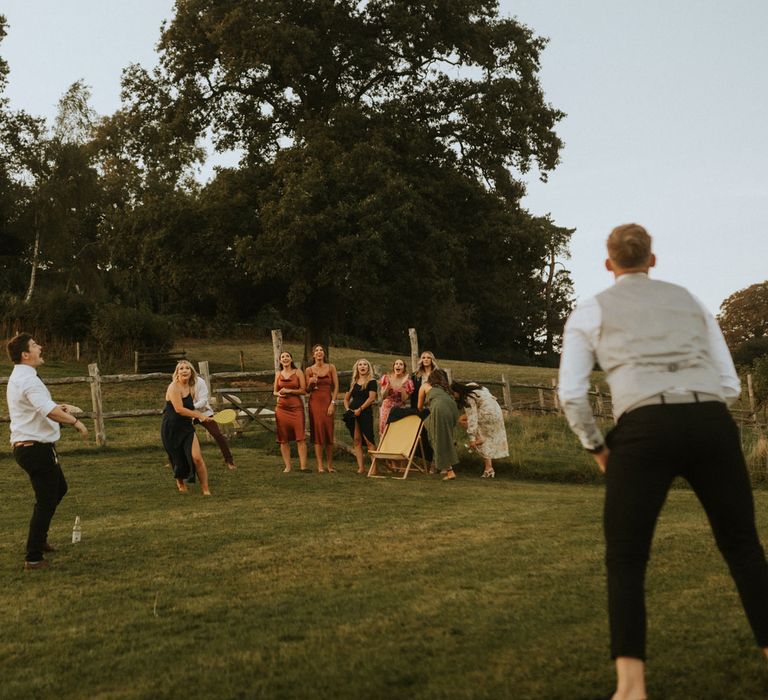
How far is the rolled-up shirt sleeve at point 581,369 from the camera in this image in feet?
13.4

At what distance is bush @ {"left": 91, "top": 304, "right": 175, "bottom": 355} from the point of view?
39500 millimetres

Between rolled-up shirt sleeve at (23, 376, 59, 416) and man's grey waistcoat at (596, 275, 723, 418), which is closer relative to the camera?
man's grey waistcoat at (596, 275, 723, 418)

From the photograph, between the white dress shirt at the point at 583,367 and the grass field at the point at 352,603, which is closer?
the white dress shirt at the point at 583,367

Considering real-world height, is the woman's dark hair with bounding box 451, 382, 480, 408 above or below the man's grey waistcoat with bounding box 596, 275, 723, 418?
below

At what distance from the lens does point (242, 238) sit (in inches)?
1201

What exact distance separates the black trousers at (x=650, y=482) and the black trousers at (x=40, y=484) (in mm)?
5479

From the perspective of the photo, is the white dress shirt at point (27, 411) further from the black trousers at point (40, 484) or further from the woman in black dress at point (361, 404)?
the woman in black dress at point (361, 404)

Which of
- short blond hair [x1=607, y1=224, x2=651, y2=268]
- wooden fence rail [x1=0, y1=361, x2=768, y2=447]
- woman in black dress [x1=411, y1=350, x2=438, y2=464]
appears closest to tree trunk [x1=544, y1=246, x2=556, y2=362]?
wooden fence rail [x1=0, y1=361, x2=768, y2=447]

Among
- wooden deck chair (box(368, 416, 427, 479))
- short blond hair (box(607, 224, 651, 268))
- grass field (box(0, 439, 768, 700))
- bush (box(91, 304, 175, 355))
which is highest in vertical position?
bush (box(91, 304, 175, 355))

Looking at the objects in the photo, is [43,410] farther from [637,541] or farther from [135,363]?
[135,363]

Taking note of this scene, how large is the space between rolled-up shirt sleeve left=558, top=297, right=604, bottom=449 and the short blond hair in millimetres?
236

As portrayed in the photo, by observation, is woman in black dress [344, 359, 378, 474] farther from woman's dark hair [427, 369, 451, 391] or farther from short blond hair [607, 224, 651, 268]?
short blond hair [607, 224, 651, 268]

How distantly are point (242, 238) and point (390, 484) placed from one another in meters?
17.3

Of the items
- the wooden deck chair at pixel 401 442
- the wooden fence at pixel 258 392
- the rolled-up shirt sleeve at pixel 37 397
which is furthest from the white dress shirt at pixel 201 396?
the rolled-up shirt sleeve at pixel 37 397
